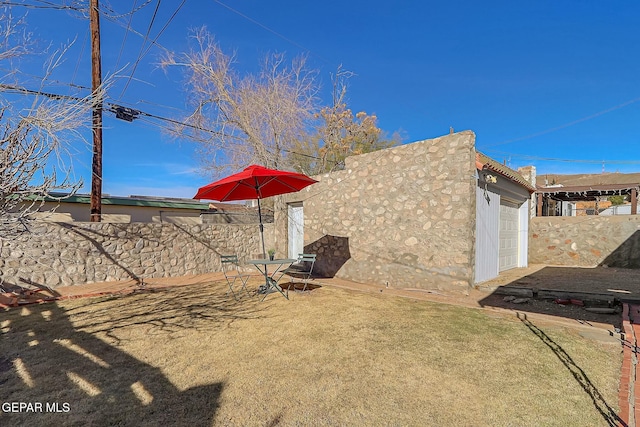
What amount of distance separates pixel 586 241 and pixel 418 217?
298 inches

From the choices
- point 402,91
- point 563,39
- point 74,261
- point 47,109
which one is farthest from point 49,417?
point 402,91

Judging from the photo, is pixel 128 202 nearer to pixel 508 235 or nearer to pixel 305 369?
pixel 305 369

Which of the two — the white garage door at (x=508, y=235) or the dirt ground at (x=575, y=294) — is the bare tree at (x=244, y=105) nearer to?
the white garage door at (x=508, y=235)

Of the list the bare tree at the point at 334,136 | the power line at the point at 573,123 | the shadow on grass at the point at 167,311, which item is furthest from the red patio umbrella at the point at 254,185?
the power line at the point at 573,123

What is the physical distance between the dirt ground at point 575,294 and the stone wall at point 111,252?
8.00 meters

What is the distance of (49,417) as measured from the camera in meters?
2.40

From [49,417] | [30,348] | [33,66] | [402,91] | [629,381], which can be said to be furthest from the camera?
[402,91]

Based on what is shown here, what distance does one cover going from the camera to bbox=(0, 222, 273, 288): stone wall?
23.5 feet

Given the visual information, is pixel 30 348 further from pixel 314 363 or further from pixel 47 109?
pixel 314 363

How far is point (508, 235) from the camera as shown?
942 centimetres

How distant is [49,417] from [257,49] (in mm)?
15301

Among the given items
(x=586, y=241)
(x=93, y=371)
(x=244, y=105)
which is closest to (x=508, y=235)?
(x=586, y=241)

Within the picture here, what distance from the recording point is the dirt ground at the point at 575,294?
5.07 metres

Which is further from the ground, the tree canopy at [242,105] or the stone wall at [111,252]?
the tree canopy at [242,105]
